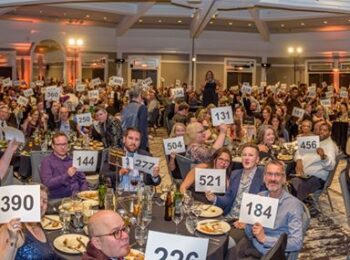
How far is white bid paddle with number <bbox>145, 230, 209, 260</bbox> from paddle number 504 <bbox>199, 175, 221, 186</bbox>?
5.57 ft

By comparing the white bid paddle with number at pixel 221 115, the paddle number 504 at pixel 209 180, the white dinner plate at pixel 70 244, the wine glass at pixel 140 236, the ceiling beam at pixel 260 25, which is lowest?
the white dinner plate at pixel 70 244

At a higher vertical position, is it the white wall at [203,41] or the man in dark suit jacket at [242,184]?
the white wall at [203,41]

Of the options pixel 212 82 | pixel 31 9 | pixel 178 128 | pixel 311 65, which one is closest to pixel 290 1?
pixel 212 82

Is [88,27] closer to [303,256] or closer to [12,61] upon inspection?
[12,61]

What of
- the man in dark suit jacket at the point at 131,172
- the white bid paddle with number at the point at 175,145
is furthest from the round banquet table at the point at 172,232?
the white bid paddle with number at the point at 175,145

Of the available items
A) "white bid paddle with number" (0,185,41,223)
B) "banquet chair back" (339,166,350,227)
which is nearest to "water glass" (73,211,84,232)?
"white bid paddle with number" (0,185,41,223)

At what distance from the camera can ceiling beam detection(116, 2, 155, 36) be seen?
672 inches

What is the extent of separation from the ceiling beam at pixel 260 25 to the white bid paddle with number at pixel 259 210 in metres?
14.4

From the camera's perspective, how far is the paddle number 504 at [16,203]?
293 cm

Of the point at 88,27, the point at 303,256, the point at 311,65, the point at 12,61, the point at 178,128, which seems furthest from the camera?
the point at 311,65

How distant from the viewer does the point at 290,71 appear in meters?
22.4

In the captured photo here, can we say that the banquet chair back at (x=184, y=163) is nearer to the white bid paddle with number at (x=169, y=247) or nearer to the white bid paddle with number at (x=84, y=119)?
the white bid paddle with number at (x=84, y=119)

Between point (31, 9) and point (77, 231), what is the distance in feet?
48.1

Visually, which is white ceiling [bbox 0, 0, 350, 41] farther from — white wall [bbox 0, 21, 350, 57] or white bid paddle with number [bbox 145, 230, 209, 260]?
white bid paddle with number [bbox 145, 230, 209, 260]
